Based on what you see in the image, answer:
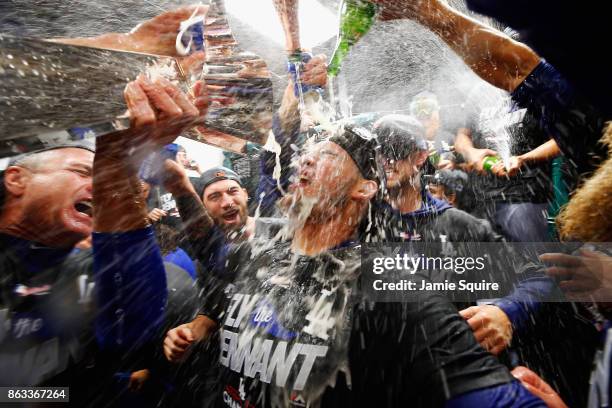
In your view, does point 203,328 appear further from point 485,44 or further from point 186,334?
point 485,44

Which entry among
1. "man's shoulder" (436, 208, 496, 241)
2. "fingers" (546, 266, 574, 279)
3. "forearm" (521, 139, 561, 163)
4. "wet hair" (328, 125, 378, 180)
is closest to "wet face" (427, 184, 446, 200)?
"man's shoulder" (436, 208, 496, 241)

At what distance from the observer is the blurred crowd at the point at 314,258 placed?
→ 4.16 ft

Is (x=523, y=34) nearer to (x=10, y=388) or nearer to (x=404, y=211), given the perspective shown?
(x=404, y=211)

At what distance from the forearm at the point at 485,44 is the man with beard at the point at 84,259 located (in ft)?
3.31

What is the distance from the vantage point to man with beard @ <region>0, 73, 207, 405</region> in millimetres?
1452

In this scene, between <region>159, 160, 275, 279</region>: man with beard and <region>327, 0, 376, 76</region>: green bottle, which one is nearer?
<region>327, 0, 376, 76</region>: green bottle

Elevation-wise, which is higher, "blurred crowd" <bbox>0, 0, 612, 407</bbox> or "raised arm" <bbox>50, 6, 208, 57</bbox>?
"raised arm" <bbox>50, 6, 208, 57</bbox>

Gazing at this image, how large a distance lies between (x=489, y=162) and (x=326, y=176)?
136 cm

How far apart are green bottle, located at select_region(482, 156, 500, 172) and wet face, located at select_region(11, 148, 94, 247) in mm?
2613

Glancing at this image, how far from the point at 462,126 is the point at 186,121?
2348mm

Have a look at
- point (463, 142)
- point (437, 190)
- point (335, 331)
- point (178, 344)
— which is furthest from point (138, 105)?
point (463, 142)

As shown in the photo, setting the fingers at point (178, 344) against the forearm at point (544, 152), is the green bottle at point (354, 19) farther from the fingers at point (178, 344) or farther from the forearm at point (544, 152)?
the fingers at point (178, 344)

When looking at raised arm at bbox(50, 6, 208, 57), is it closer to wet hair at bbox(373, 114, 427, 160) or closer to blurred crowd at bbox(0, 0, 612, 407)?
blurred crowd at bbox(0, 0, 612, 407)

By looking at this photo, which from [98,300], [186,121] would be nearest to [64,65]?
[186,121]
